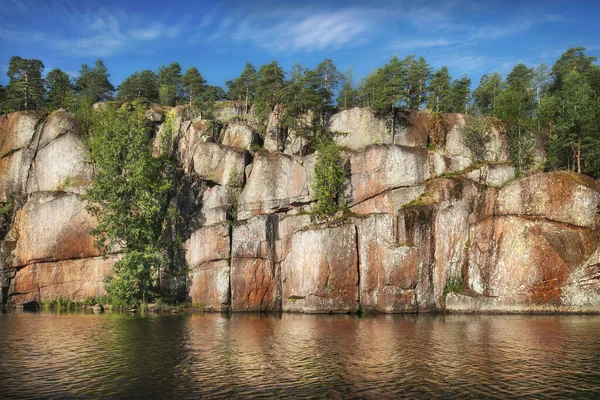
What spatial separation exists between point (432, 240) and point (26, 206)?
54.4 metres

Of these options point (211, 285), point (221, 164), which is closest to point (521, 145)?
point (221, 164)

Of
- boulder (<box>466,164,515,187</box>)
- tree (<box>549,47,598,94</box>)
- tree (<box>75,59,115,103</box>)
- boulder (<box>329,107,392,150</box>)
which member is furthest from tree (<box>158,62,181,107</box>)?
tree (<box>549,47,598,94</box>)

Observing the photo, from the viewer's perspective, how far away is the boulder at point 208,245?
58156 mm

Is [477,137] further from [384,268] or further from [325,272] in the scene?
[325,272]

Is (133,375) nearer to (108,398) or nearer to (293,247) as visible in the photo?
(108,398)

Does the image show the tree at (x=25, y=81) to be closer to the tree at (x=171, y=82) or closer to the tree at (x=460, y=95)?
the tree at (x=171, y=82)

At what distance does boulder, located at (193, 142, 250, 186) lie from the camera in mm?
66312

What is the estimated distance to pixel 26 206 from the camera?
6569cm

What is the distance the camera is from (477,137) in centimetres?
6812

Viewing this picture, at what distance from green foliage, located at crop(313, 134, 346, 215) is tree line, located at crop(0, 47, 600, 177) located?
9.38m

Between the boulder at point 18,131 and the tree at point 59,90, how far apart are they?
24.2ft

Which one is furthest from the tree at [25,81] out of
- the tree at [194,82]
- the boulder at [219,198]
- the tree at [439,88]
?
the tree at [439,88]

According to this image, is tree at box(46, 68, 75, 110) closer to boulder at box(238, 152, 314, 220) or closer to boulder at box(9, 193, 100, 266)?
boulder at box(9, 193, 100, 266)

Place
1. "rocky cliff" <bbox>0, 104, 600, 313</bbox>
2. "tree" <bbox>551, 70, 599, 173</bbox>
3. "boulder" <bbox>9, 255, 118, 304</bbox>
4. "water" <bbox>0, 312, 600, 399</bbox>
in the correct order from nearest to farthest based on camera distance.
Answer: "water" <bbox>0, 312, 600, 399</bbox>
"rocky cliff" <bbox>0, 104, 600, 313</bbox>
"tree" <bbox>551, 70, 599, 173</bbox>
"boulder" <bbox>9, 255, 118, 304</bbox>
